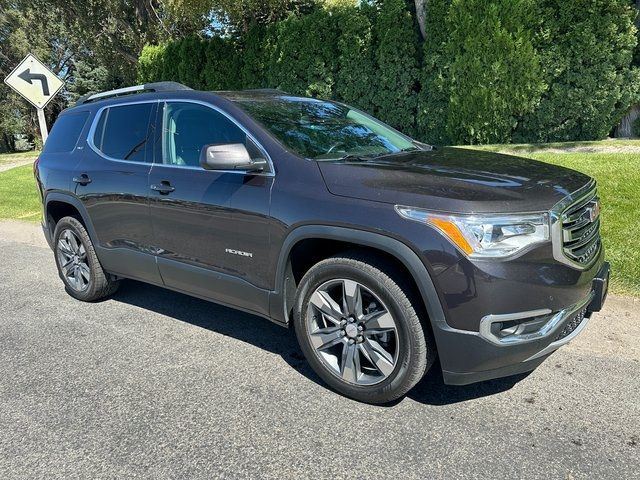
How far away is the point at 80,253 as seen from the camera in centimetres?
492

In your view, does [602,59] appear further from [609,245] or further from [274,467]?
[274,467]

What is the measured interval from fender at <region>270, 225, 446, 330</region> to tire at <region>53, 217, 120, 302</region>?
235 centimetres

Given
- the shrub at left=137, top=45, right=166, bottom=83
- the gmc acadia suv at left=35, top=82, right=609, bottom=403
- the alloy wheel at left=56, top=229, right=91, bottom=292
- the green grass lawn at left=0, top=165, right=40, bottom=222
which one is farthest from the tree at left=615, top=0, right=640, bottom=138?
the shrub at left=137, top=45, right=166, bottom=83

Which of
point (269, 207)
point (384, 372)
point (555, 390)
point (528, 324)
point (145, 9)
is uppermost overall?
point (145, 9)

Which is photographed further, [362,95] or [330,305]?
[362,95]

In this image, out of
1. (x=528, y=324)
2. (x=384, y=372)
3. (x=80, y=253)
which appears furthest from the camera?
(x=80, y=253)

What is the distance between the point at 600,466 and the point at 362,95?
11000 millimetres

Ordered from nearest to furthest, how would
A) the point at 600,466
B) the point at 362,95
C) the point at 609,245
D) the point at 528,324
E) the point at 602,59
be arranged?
1. the point at 600,466
2. the point at 528,324
3. the point at 609,245
4. the point at 602,59
5. the point at 362,95

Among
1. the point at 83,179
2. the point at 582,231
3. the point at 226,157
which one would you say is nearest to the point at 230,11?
the point at 83,179

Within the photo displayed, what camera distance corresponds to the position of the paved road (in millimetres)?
2549

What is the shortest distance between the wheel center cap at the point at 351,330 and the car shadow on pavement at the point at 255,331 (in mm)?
460

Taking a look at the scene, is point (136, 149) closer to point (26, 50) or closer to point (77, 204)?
point (77, 204)

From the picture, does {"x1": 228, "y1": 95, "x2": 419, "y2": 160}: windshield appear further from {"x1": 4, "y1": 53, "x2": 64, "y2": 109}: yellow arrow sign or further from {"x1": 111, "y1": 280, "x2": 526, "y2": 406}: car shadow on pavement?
{"x1": 4, "y1": 53, "x2": 64, "y2": 109}: yellow arrow sign

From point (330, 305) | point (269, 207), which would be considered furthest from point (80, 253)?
point (330, 305)
